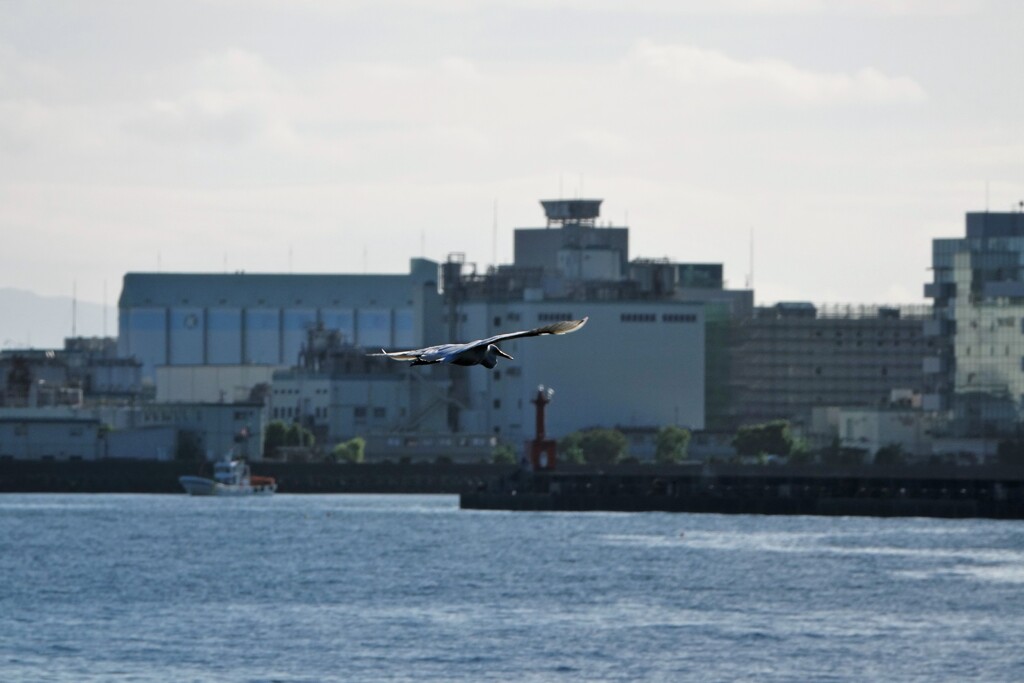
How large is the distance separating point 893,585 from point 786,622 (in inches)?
725

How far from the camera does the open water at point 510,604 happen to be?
94.6 m

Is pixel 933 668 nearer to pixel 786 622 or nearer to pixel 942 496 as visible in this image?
pixel 786 622

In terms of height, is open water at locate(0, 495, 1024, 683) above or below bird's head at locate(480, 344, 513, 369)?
below

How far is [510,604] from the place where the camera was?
120375mm

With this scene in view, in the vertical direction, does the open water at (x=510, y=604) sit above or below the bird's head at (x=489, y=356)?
below

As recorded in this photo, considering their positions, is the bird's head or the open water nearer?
the bird's head

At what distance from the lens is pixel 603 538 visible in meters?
171

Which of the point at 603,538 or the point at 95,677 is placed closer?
the point at 95,677

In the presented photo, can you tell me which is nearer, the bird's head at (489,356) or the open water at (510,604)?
the bird's head at (489,356)

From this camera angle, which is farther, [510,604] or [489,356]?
[510,604]


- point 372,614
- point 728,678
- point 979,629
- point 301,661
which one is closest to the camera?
point 728,678

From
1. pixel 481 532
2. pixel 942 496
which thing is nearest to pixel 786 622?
pixel 481 532

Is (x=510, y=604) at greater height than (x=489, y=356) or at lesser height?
lesser

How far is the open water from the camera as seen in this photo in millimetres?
94625
